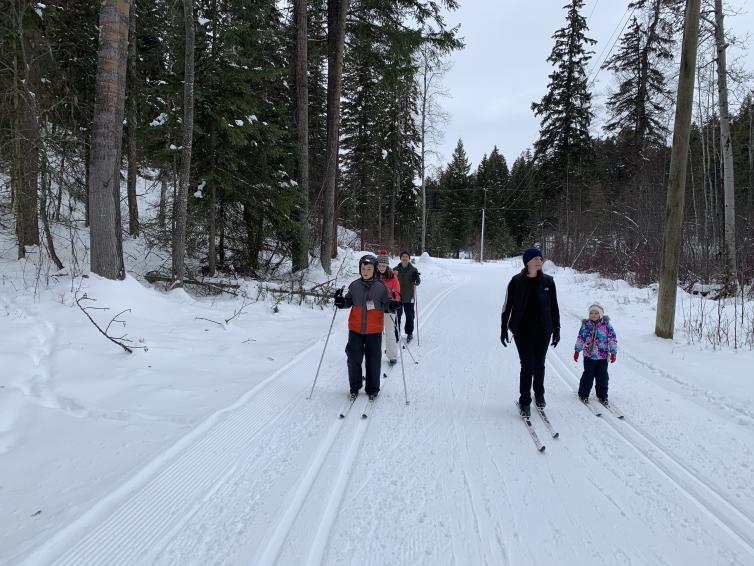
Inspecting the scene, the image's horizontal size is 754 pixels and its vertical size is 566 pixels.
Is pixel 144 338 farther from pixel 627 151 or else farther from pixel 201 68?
pixel 627 151

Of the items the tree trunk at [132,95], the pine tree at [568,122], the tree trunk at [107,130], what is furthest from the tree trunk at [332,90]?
the pine tree at [568,122]

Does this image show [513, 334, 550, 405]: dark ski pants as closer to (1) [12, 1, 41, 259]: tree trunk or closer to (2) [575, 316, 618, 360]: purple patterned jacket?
(2) [575, 316, 618, 360]: purple patterned jacket

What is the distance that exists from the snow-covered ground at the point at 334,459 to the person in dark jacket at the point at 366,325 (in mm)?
369

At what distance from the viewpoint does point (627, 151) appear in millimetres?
25828

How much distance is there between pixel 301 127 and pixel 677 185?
11.2m

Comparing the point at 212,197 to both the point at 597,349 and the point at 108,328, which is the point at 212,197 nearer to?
the point at 108,328

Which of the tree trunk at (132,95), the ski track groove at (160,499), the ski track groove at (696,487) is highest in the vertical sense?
the tree trunk at (132,95)

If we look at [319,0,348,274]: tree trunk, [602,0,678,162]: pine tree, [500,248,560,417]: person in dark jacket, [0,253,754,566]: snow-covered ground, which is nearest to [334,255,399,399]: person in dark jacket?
[0,253,754,566]: snow-covered ground

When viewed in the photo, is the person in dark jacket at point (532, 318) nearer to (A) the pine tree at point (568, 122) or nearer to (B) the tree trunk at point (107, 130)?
(B) the tree trunk at point (107, 130)

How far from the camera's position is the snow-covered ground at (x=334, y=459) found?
2.74 meters

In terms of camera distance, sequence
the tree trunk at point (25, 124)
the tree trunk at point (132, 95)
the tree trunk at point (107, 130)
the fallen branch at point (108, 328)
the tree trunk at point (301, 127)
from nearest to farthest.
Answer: the fallen branch at point (108, 328) < the tree trunk at point (107, 130) < the tree trunk at point (25, 124) < the tree trunk at point (132, 95) < the tree trunk at point (301, 127)

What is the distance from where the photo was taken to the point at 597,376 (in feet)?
17.7

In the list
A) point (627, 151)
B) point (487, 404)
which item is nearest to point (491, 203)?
point (627, 151)

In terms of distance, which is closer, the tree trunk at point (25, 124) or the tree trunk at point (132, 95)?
the tree trunk at point (25, 124)
